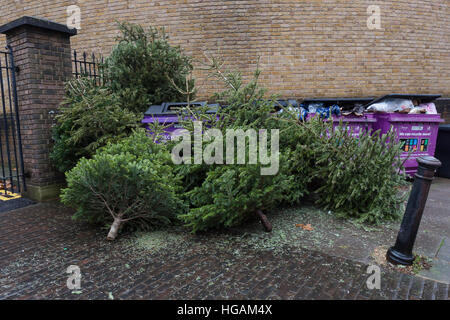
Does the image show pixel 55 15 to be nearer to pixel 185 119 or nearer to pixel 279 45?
pixel 279 45

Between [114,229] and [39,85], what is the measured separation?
10.1 ft

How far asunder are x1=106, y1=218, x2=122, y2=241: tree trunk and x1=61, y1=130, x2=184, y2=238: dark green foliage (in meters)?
0.04

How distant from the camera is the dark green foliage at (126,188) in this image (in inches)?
129

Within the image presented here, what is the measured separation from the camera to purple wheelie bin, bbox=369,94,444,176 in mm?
6070

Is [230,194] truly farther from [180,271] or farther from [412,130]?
[412,130]

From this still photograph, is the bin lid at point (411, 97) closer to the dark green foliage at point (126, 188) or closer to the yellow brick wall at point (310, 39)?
the yellow brick wall at point (310, 39)

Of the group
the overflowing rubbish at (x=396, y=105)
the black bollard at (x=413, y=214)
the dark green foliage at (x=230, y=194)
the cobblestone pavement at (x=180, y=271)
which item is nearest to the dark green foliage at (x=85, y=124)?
the cobblestone pavement at (x=180, y=271)

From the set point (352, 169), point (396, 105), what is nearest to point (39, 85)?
point (352, 169)

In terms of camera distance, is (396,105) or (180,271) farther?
(396,105)

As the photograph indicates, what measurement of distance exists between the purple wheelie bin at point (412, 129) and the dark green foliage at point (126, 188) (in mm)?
4592

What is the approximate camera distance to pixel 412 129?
6250 millimetres

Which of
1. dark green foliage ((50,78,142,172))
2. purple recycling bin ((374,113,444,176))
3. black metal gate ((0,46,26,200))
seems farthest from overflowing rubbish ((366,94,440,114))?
black metal gate ((0,46,26,200))

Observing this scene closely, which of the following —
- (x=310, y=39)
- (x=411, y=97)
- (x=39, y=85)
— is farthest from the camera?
(x=310, y=39)

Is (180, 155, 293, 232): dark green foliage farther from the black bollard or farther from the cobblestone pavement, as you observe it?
the black bollard
